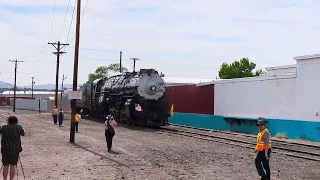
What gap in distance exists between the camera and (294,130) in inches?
1005

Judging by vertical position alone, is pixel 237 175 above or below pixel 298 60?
below

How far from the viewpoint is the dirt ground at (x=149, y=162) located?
12117 mm

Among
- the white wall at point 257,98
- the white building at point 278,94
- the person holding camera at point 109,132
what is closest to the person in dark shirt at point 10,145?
the person holding camera at point 109,132

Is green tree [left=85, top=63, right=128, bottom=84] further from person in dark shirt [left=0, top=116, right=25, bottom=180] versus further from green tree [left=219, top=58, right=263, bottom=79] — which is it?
person in dark shirt [left=0, top=116, right=25, bottom=180]

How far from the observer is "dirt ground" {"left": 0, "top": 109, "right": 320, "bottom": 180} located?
12117 millimetres

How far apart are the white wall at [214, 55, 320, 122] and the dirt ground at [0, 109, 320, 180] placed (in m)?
8.25

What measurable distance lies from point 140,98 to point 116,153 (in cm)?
1460

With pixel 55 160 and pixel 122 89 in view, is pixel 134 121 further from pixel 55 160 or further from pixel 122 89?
pixel 55 160

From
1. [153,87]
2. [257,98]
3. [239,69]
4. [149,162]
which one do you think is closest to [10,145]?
[149,162]

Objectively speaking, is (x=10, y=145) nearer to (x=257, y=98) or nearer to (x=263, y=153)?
(x=263, y=153)

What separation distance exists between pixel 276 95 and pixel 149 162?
1648 centimetres

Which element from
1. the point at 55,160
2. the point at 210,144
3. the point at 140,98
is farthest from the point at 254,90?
the point at 55,160

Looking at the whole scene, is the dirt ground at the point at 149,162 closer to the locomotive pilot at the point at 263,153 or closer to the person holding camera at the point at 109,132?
the person holding camera at the point at 109,132

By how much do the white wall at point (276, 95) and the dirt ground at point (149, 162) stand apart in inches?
325
